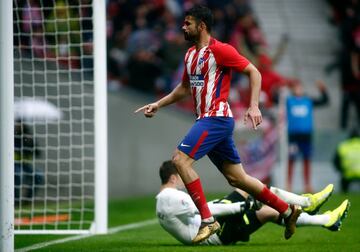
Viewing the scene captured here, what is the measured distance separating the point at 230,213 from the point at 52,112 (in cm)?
774

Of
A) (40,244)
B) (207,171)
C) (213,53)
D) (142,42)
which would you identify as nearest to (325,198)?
(213,53)

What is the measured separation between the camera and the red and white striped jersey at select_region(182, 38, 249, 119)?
802cm

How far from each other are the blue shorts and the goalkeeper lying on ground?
1.93ft

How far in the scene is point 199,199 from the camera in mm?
8008

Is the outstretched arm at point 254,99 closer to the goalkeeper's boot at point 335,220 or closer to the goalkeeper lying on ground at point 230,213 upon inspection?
the goalkeeper lying on ground at point 230,213

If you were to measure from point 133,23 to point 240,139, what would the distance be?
3.98 meters

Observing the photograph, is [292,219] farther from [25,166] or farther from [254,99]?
[25,166]

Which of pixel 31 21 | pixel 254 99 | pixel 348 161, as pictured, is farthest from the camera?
pixel 348 161

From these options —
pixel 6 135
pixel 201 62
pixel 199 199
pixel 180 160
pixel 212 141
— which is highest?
pixel 201 62

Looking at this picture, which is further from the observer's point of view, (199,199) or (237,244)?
(237,244)

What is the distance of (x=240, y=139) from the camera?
1911 cm

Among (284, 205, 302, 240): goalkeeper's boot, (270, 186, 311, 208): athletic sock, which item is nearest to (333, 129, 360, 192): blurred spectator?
(270, 186, 311, 208): athletic sock

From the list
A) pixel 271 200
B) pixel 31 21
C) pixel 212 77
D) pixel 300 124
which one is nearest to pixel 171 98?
pixel 212 77

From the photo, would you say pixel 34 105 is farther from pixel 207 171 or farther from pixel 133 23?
pixel 133 23
